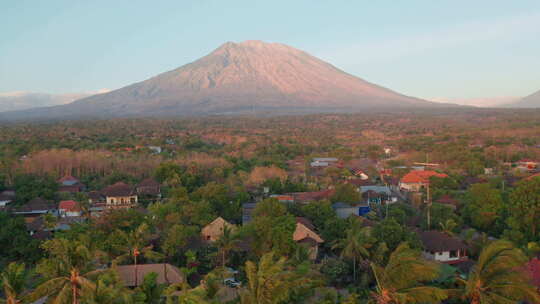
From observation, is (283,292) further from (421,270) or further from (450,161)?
(450,161)

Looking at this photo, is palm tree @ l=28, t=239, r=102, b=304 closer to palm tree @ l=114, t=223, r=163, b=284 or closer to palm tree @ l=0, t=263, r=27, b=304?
palm tree @ l=0, t=263, r=27, b=304

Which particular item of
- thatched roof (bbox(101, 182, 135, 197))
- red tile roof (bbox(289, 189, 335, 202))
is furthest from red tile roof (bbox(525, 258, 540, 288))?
thatched roof (bbox(101, 182, 135, 197))

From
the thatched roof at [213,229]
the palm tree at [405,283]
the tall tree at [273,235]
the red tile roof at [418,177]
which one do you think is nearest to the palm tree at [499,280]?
the palm tree at [405,283]

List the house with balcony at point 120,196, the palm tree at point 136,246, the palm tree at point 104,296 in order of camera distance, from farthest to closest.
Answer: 1. the house with balcony at point 120,196
2. the palm tree at point 136,246
3. the palm tree at point 104,296

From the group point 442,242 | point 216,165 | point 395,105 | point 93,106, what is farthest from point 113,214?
point 93,106

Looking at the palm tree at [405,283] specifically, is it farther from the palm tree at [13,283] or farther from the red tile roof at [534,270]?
the palm tree at [13,283]
